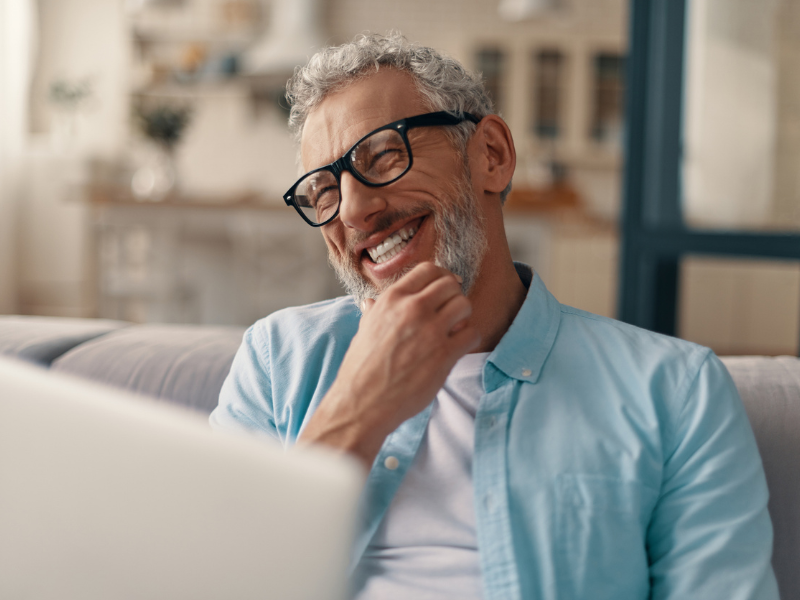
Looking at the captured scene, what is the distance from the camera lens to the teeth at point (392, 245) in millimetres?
995

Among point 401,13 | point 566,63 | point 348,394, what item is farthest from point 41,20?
point 348,394

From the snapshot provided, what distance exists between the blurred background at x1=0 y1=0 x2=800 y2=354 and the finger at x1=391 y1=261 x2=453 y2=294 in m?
3.82

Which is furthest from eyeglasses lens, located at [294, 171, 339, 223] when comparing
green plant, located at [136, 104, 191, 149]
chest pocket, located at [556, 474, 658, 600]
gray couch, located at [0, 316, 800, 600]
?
green plant, located at [136, 104, 191, 149]

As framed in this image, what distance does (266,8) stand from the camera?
5.87m

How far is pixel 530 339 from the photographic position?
93 centimetres

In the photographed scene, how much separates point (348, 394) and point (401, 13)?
5.84 metres

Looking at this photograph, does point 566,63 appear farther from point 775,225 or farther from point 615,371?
point 615,371

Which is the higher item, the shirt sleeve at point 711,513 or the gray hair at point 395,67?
the gray hair at point 395,67

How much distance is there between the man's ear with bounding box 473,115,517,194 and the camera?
1.08 m

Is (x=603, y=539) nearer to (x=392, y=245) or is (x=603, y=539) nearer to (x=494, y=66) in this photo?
(x=392, y=245)

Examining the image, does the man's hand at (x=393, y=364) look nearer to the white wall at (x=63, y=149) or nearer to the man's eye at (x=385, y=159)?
the man's eye at (x=385, y=159)

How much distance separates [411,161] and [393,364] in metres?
0.34

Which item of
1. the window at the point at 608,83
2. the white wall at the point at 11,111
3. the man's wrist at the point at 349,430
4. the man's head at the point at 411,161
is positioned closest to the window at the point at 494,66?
the window at the point at 608,83

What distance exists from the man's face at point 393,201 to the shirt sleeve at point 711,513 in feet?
1.19
